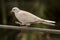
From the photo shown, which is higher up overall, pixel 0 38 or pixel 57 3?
pixel 57 3

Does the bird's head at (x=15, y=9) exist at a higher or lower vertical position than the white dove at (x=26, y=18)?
higher

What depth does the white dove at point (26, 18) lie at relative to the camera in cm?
89

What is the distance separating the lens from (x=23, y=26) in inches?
34.2

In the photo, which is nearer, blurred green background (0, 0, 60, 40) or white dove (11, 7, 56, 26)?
white dove (11, 7, 56, 26)

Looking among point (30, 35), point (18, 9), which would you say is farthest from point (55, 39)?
point (18, 9)

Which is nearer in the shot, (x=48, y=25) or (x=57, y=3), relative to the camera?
(x=48, y=25)

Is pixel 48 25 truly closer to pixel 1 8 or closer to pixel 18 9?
pixel 18 9

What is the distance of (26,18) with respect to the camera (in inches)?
36.1

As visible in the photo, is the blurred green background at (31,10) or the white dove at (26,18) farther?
the blurred green background at (31,10)

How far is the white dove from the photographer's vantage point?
34.9 inches

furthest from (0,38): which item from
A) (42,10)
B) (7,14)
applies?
(42,10)

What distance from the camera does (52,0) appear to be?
3.37 feet

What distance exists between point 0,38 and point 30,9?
203 millimetres

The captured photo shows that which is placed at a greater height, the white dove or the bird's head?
the bird's head
